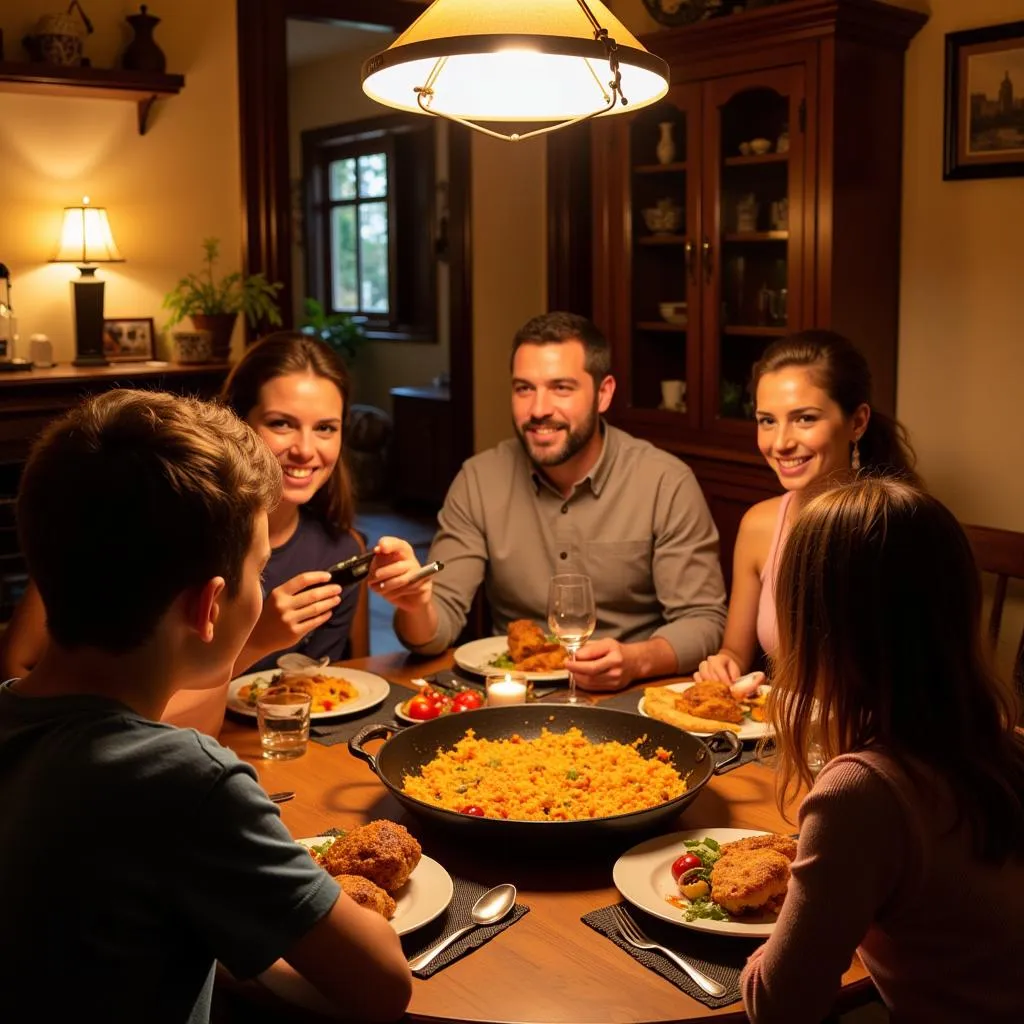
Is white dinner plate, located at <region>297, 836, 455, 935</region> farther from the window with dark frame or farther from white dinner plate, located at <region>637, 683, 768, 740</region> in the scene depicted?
the window with dark frame

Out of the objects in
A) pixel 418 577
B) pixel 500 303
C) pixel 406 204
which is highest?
pixel 406 204

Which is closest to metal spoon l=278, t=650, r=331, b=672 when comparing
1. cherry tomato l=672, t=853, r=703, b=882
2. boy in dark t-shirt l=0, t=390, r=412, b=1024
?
cherry tomato l=672, t=853, r=703, b=882

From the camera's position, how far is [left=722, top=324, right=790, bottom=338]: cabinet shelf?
371 cm

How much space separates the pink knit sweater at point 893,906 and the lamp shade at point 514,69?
0.89 metres

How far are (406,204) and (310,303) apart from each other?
0.92 meters

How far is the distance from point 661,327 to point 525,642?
6.76 ft

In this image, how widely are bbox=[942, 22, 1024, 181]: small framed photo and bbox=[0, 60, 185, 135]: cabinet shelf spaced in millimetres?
2213

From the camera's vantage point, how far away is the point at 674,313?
4098mm

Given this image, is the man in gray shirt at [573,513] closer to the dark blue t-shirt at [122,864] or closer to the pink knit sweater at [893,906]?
the pink knit sweater at [893,906]

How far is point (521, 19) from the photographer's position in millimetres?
1478

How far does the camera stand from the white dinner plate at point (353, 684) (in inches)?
80.5

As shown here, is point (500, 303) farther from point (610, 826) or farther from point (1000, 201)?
point (610, 826)

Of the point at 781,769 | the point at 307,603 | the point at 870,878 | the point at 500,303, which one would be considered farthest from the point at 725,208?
the point at 870,878

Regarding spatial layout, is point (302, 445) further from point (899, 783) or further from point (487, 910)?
point (899, 783)
